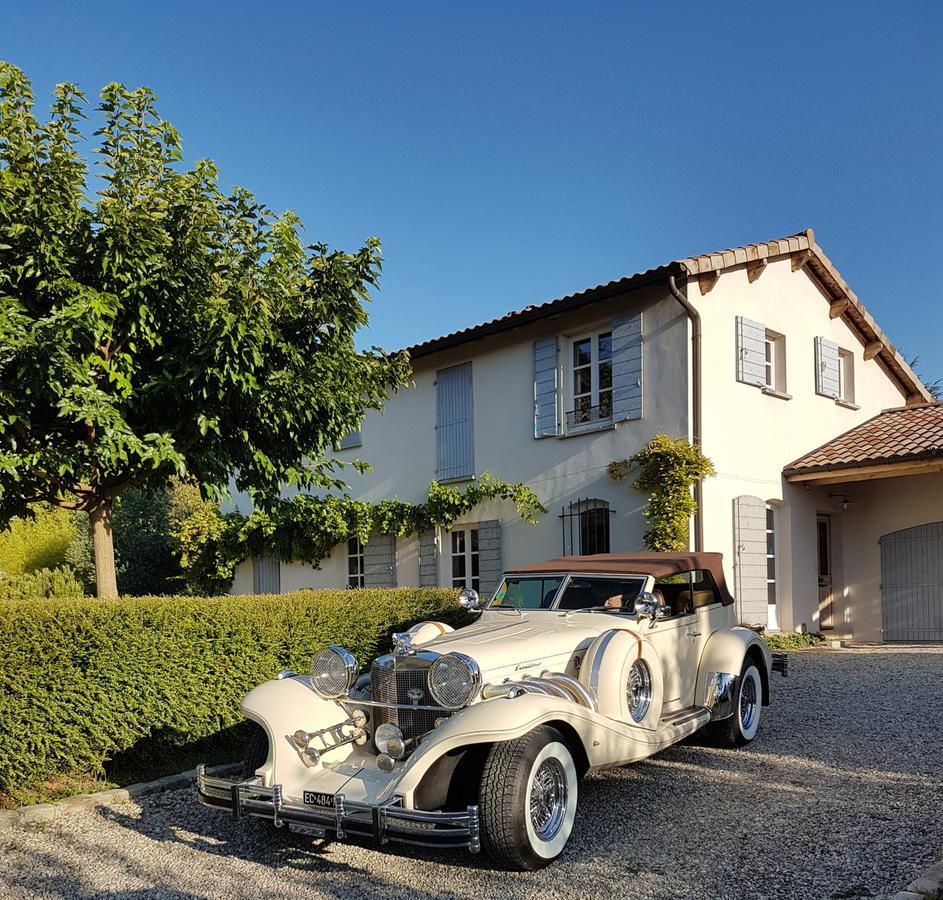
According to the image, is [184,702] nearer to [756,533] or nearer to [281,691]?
[281,691]

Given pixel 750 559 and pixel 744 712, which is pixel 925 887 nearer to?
pixel 744 712

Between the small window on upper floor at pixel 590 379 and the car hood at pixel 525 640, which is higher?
the small window on upper floor at pixel 590 379

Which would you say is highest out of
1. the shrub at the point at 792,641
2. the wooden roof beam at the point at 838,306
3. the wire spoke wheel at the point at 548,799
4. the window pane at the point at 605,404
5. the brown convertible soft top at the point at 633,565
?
the wooden roof beam at the point at 838,306

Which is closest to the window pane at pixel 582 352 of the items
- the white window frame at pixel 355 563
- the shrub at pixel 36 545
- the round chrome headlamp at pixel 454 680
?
the white window frame at pixel 355 563

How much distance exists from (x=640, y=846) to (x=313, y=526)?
42.0 ft

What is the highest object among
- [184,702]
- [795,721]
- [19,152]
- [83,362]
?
[19,152]

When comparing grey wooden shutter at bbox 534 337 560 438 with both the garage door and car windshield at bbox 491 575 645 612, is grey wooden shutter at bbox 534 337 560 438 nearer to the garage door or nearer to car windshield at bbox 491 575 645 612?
the garage door

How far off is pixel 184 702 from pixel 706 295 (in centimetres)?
925

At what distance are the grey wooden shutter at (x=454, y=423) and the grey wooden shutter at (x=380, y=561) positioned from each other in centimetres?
169

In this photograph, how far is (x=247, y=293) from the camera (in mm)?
6617

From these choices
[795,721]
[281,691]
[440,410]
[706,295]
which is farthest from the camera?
[440,410]

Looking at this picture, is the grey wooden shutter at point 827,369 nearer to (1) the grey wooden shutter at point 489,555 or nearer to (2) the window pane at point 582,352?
(2) the window pane at point 582,352

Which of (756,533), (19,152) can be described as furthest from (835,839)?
(756,533)

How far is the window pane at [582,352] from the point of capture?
13820 millimetres
